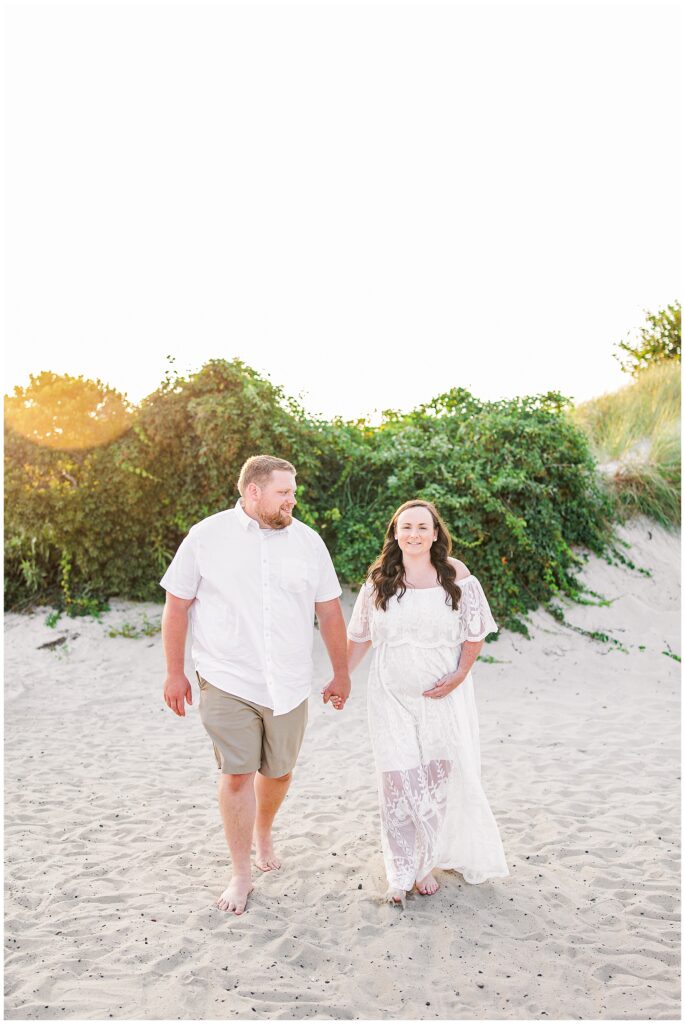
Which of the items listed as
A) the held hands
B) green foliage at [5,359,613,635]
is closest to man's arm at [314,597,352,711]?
the held hands

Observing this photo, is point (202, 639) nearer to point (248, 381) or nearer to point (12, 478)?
point (248, 381)

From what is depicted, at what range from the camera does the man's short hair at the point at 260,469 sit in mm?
3906

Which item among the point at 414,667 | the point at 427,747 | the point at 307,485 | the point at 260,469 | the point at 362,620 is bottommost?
the point at 427,747

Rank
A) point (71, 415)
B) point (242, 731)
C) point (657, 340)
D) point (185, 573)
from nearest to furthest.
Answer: point (242, 731), point (185, 573), point (71, 415), point (657, 340)

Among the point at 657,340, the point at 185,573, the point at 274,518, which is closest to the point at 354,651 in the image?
the point at 274,518

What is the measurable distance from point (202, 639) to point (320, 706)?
4450 millimetres

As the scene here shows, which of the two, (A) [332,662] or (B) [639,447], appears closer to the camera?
(A) [332,662]

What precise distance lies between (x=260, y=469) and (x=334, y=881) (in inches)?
86.2

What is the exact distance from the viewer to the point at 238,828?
387cm

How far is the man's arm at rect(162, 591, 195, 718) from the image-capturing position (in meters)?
3.91

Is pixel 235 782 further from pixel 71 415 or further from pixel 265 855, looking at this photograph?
pixel 71 415

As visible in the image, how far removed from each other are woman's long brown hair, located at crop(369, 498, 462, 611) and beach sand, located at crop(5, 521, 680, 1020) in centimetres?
149

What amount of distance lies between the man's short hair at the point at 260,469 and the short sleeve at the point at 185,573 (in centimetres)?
37

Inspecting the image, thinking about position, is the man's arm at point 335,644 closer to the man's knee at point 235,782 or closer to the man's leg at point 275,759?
the man's leg at point 275,759
